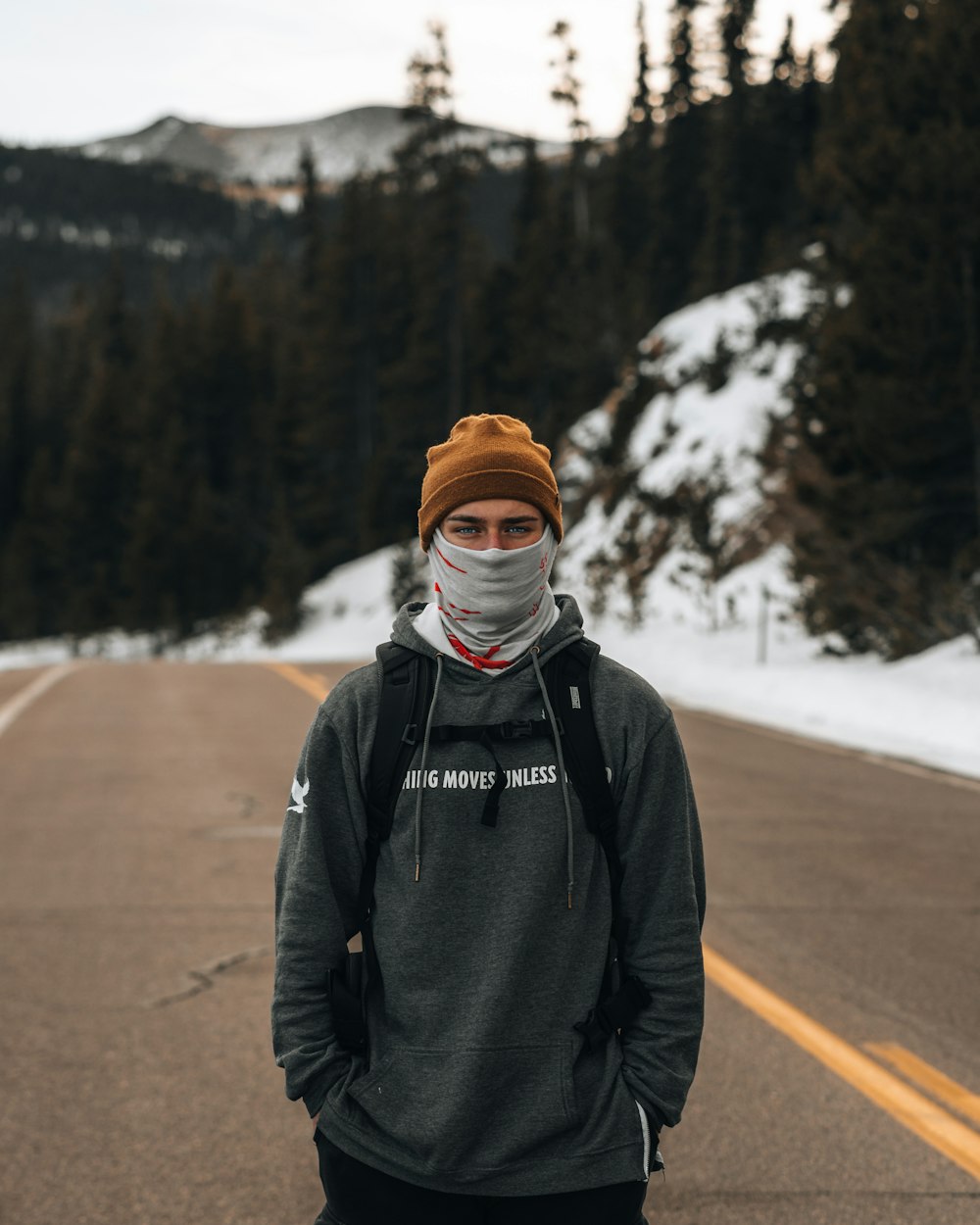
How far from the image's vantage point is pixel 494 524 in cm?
241

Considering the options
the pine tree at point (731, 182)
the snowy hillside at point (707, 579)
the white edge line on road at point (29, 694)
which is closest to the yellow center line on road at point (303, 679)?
the white edge line on road at point (29, 694)

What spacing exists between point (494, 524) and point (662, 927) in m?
0.70

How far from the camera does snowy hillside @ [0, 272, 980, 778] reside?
16703 millimetres

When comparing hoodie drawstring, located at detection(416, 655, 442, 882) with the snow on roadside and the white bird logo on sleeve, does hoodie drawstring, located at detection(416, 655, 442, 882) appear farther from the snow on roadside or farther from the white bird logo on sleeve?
the snow on roadside

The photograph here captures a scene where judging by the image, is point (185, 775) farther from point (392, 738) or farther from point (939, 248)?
point (939, 248)

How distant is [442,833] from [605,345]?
49.5 m

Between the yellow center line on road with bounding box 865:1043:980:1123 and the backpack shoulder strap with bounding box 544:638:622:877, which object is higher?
the backpack shoulder strap with bounding box 544:638:622:877

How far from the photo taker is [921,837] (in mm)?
9500

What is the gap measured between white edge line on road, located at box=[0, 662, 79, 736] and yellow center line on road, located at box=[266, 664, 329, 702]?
3.71 m

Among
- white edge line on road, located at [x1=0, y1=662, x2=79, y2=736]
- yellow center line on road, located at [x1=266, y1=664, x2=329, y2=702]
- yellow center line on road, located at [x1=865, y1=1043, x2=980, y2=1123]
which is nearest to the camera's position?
yellow center line on road, located at [x1=865, y1=1043, x2=980, y2=1123]

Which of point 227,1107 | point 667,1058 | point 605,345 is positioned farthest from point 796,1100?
point 605,345

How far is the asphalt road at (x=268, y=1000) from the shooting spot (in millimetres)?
4160

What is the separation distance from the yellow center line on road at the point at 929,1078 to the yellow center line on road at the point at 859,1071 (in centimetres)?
6

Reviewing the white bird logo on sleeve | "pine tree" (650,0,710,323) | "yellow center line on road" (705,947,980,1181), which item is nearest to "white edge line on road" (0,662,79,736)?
"yellow center line on road" (705,947,980,1181)
